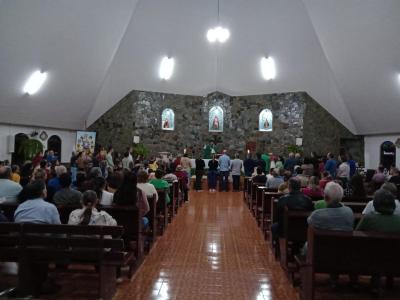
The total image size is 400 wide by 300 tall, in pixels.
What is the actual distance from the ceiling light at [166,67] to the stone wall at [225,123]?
61.5 inches

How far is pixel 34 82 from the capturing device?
1523 cm

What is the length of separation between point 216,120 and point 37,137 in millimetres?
9726

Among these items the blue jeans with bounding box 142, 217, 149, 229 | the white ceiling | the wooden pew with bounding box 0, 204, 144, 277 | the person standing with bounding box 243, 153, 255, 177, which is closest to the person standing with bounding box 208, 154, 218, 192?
the person standing with bounding box 243, 153, 255, 177

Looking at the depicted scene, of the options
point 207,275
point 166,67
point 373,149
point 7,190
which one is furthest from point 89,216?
point 373,149

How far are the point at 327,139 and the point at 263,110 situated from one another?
3842 mm

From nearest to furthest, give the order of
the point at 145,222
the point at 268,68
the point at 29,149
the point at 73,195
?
1. the point at 73,195
2. the point at 145,222
3. the point at 29,149
4. the point at 268,68

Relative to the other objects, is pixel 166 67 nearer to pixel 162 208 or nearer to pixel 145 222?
pixel 162 208

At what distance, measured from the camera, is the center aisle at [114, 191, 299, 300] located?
16.1ft

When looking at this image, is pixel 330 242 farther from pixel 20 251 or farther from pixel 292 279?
pixel 20 251

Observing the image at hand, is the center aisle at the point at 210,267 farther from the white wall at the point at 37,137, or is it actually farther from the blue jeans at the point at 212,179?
the white wall at the point at 37,137

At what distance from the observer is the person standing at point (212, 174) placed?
17392 mm

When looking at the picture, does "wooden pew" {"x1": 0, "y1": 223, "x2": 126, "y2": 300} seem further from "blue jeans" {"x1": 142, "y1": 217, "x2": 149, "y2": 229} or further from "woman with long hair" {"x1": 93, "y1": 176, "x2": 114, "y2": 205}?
"blue jeans" {"x1": 142, "y1": 217, "x2": 149, "y2": 229}

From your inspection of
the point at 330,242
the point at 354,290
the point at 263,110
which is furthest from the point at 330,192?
the point at 263,110

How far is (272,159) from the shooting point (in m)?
18.2
